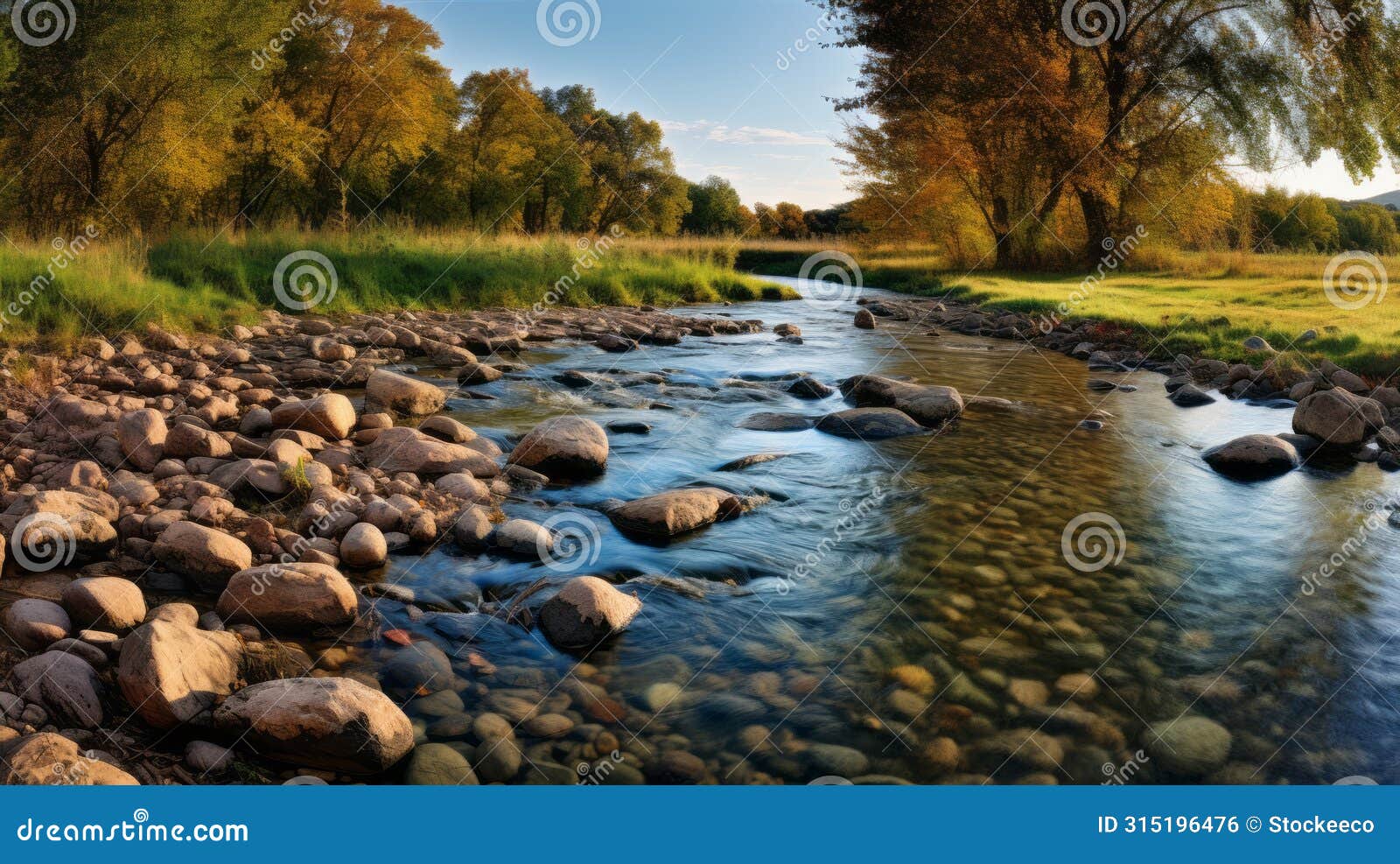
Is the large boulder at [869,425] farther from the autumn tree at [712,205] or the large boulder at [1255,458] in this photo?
the autumn tree at [712,205]

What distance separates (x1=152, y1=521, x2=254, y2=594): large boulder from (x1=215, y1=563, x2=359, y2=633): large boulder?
0.91 feet

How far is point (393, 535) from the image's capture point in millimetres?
4996

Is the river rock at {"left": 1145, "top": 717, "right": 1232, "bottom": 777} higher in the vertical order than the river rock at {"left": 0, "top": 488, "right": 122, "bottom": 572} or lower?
lower

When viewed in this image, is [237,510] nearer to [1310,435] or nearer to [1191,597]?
[1191,597]

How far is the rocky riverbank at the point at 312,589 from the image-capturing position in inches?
124

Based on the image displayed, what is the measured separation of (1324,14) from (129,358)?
2725cm

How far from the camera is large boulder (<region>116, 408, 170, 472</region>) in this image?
572 cm

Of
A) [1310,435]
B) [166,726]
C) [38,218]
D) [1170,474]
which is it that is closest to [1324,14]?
[1310,435]

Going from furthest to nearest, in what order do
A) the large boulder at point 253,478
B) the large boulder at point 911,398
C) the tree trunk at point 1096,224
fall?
→ the tree trunk at point 1096,224
the large boulder at point 911,398
the large boulder at point 253,478

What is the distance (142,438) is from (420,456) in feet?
5.75

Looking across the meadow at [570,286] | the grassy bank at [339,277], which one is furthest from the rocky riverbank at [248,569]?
the meadow at [570,286]

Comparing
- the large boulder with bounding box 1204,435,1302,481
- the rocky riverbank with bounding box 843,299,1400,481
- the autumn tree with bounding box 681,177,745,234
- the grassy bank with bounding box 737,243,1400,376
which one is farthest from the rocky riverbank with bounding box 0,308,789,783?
the autumn tree with bounding box 681,177,745,234

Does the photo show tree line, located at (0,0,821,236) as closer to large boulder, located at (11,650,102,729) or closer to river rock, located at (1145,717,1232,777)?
large boulder, located at (11,650,102,729)

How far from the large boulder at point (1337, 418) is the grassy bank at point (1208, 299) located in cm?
203
